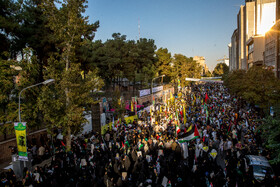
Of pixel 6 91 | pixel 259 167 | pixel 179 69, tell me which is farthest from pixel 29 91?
pixel 179 69

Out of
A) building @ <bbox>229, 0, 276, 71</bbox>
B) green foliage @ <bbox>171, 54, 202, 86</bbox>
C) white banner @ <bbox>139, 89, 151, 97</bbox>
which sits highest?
building @ <bbox>229, 0, 276, 71</bbox>

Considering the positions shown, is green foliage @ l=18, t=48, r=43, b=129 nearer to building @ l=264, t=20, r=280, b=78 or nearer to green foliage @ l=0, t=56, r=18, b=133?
green foliage @ l=0, t=56, r=18, b=133

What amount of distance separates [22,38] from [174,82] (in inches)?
1557

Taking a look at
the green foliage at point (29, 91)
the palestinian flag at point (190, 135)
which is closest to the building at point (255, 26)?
the palestinian flag at point (190, 135)

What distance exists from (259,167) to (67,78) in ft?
34.0

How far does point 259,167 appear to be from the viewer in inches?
340

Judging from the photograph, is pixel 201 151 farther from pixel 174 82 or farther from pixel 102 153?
pixel 174 82

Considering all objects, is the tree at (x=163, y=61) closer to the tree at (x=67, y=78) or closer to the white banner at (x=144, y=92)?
the white banner at (x=144, y=92)

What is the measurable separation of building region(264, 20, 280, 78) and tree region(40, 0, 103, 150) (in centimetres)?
2293

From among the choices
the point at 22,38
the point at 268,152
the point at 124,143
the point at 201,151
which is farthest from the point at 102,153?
the point at 22,38

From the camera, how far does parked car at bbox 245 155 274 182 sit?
27.5 feet

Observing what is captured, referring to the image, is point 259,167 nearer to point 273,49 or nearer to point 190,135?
point 190,135

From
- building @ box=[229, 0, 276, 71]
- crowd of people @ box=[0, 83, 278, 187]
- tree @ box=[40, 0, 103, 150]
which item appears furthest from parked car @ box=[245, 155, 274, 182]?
building @ box=[229, 0, 276, 71]

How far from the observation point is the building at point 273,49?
27727mm
